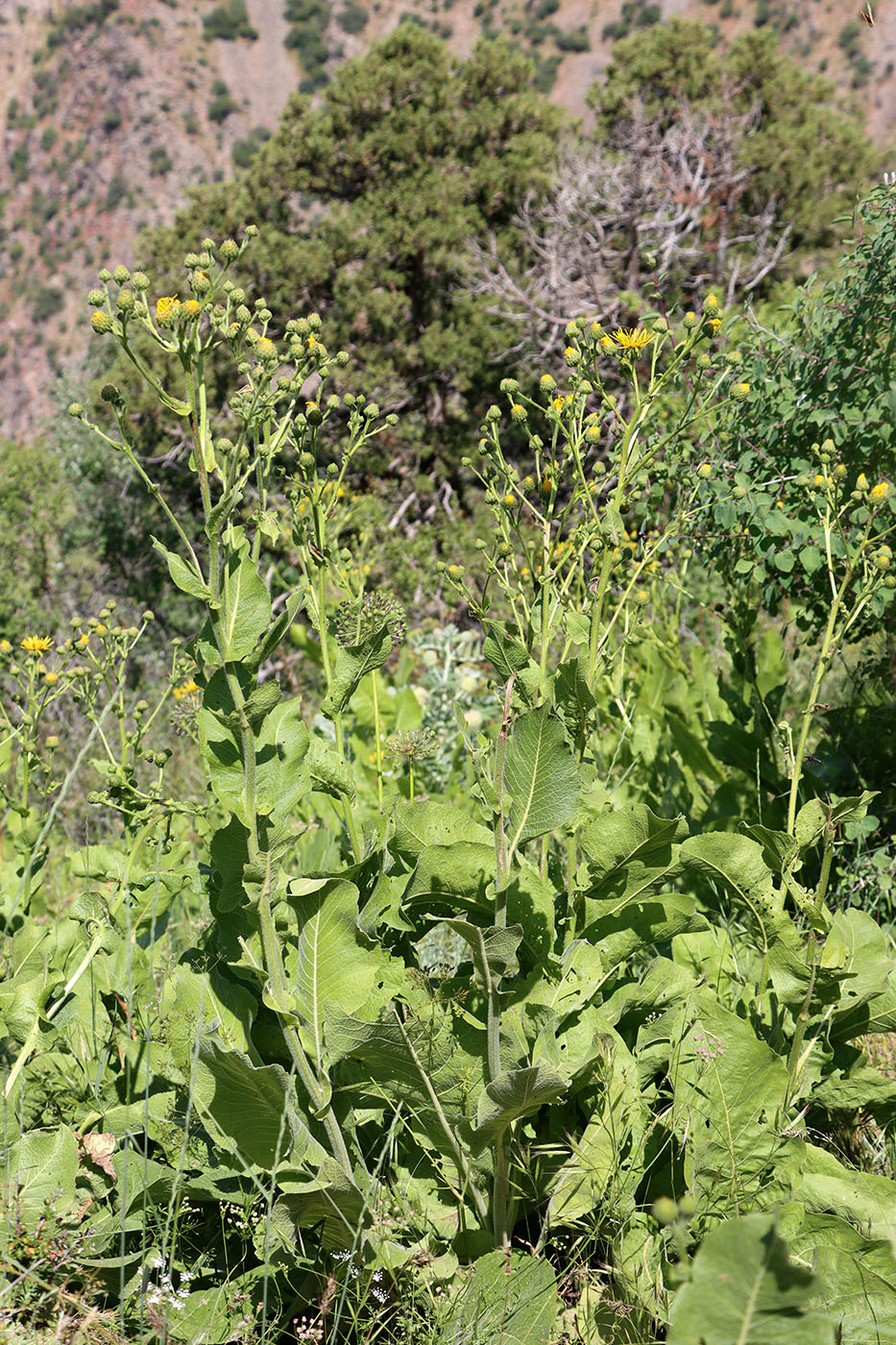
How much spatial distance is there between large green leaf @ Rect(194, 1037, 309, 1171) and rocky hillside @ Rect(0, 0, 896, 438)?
4611cm

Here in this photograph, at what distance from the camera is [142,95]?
5194cm

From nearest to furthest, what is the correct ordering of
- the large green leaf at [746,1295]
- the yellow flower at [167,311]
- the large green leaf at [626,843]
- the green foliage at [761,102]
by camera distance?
the large green leaf at [746,1295] < the yellow flower at [167,311] < the large green leaf at [626,843] < the green foliage at [761,102]

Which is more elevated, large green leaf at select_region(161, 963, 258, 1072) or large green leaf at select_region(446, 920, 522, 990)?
large green leaf at select_region(446, 920, 522, 990)

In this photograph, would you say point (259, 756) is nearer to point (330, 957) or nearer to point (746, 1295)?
point (330, 957)

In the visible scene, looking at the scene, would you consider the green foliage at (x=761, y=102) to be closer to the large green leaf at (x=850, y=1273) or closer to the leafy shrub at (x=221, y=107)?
the large green leaf at (x=850, y=1273)

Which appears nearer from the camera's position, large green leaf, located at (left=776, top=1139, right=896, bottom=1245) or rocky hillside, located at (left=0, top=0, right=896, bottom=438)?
large green leaf, located at (left=776, top=1139, right=896, bottom=1245)

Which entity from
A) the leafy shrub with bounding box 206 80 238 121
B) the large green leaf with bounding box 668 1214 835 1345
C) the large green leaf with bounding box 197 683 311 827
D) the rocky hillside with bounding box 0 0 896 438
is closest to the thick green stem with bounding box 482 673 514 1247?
the large green leaf with bounding box 197 683 311 827

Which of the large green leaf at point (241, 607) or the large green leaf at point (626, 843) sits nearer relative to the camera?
the large green leaf at point (241, 607)

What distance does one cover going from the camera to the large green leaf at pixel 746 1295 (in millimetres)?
884

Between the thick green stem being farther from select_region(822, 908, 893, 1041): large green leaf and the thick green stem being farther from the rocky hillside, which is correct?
the rocky hillside

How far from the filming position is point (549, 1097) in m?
1.44

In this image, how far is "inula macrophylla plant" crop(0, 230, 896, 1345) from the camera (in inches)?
57.1

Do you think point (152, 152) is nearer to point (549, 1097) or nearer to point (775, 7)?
point (775, 7)

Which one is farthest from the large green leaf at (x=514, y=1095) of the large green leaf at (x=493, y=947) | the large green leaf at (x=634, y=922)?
the large green leaf at (x=634, y=922)
